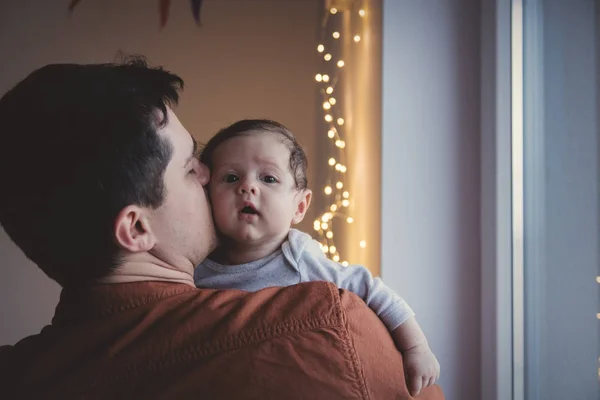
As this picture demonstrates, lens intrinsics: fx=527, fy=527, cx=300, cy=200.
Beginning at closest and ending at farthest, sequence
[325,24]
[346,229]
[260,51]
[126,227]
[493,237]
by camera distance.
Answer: [126,227]
[493,237]
[346,229]
[325,24]
[260,51]

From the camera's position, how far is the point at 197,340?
728 millimetres

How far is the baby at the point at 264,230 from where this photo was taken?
1.10 meters

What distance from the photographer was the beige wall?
2975 millimetres

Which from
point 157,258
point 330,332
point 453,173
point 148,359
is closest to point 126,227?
point 157,258

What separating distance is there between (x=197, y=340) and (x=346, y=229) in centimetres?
161

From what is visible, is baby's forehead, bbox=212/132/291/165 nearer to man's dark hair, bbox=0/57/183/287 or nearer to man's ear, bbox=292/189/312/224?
man's ear, bbox=292/189/312/224

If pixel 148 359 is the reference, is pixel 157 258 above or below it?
above

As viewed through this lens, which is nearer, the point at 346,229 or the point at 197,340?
the point at 197,340

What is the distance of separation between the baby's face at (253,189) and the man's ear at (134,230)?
253mm

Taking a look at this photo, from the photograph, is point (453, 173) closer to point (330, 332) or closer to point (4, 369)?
point (330, 332)

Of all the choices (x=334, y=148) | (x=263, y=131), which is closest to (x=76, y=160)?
(x=263, y=131)

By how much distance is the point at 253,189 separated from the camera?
3.71 feet

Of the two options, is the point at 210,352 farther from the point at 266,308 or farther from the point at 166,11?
the point at 166,11

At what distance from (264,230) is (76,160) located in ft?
1.54
